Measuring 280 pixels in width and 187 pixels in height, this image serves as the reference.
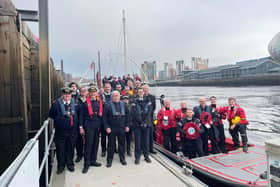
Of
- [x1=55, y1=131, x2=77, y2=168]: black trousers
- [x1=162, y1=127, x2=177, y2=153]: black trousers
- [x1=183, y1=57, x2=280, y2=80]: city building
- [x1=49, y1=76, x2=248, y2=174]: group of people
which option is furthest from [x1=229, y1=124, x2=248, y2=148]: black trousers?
[x1=183, y1=57, x2=280, y2=80]: city building

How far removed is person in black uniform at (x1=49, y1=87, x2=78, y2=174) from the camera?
146 inches

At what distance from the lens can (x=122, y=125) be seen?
13.8 feet

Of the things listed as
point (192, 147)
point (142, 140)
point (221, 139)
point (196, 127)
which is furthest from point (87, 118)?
point (221, 139)

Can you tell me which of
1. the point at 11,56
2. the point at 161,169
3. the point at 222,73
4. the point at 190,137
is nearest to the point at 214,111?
the point at 190,137

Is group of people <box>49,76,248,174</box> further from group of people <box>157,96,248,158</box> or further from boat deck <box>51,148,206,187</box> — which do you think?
boat deck <box>51,148,206,187</box>

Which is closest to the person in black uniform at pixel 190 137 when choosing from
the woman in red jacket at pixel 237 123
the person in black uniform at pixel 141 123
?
the person in black uniform at pixel 141 123

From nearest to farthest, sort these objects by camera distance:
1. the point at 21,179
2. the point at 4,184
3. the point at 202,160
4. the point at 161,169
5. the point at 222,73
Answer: the point at 4,184
the point at 21,179
the point at 161,169
the point at 202,160
the point at 222,73

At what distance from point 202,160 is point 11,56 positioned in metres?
4.64

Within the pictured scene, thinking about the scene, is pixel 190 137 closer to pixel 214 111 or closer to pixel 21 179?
pixel 214 111

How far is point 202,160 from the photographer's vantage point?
4766 mm

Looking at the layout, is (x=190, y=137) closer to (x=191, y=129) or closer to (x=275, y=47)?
(x=191, y=129)

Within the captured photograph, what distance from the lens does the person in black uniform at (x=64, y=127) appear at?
3.72 metres

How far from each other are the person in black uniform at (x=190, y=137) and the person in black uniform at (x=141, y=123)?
1.00 metres

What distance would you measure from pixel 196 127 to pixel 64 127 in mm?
3142
